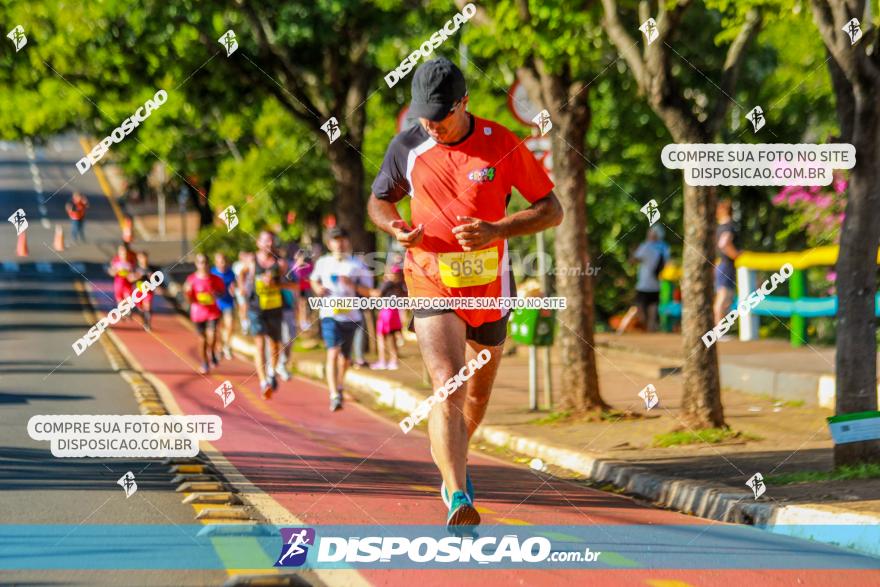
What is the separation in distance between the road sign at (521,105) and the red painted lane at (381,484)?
3.18 m

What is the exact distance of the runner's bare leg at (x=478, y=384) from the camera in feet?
27.2

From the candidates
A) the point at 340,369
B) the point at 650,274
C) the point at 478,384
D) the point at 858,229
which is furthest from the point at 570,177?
the point at 650,274

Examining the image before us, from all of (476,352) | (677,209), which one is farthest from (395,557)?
(677,209)

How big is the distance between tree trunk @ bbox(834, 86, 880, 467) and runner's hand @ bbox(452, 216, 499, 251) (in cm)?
412

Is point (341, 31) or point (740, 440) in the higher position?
point (341, 31)

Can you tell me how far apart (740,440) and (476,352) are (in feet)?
19.3

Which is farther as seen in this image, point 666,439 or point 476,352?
point 666,439

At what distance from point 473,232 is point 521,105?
848 cm

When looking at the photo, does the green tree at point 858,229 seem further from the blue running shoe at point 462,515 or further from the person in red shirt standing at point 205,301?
the person in red shirt standing at point 205,301

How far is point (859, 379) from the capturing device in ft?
36.0

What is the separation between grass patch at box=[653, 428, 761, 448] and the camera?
1372 centimetres

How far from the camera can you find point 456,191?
7.89 m

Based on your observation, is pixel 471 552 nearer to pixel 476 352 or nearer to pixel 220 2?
pixel 476 352

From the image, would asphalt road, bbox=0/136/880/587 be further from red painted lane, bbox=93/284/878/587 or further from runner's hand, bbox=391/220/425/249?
Answer: runner's hand, bbox=391/220/425/249
